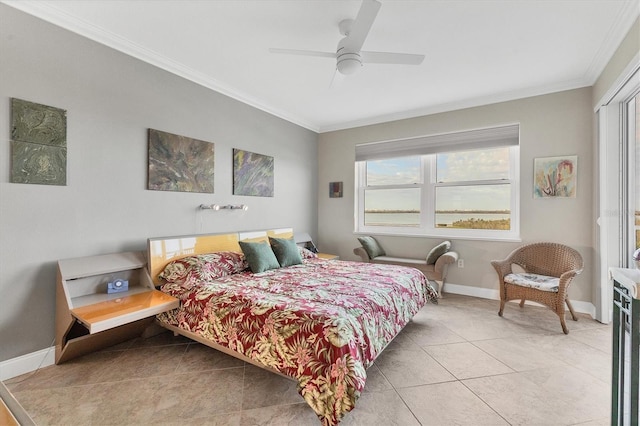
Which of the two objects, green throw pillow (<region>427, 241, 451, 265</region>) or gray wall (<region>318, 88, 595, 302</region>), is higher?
gray wall (<region>318, 88, 595, 302</region>)

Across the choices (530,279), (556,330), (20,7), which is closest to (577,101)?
(530,279)

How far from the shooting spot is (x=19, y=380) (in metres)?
2.09

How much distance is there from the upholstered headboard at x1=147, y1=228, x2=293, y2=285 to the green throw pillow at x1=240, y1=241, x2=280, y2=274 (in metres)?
0.40

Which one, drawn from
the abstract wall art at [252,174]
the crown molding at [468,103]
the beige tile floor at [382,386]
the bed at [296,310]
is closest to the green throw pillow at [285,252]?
the bed at [296,310]

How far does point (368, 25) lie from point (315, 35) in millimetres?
686

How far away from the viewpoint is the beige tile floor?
5.63 feet

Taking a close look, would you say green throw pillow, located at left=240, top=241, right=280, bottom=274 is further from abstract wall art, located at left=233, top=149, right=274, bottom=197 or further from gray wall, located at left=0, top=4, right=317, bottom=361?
abstract wall art, located at left=233, top=149, right=274, bottom=197

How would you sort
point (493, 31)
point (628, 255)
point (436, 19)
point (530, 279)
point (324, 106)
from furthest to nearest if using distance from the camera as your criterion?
point (324, 106) < point (530, 279) < point (628, 255) < point (493, 31) < point (436, 19)

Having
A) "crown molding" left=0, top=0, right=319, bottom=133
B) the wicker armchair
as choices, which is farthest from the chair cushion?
"crown molding" left=0, top=0, right=319, bottom=133

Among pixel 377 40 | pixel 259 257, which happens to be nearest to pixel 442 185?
pixel 377 40

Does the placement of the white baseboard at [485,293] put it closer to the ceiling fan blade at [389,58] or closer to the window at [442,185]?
the window at [442,185]

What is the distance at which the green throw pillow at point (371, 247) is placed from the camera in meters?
4.41

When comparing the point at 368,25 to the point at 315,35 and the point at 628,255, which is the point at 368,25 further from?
the point at 628,255

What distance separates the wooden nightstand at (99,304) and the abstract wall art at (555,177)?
4.25m
